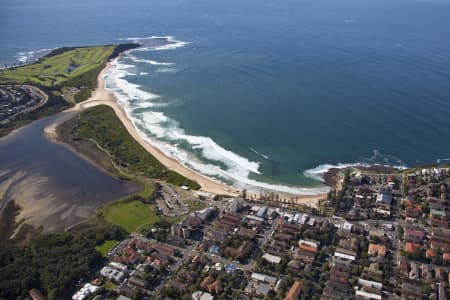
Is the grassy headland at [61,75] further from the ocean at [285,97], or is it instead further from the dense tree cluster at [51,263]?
the dense tree cluster at [51,263]

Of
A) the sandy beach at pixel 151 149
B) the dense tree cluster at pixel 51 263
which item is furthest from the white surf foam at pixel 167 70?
the dense tree cluster at pixel 51 263

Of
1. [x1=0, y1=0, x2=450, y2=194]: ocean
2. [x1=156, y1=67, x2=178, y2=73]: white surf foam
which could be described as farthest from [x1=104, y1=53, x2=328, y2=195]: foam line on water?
[x1=156, y1=67, x2=178, y2=73]: white surf foam

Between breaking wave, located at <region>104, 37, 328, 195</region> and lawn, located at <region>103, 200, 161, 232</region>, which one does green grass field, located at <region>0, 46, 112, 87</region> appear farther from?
lawn, located at <region>103, 200, 161, 232</region>

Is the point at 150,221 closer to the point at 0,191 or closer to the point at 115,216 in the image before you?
the point at 115,216

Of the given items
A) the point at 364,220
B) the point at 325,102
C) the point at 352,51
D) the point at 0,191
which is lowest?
the point at 0,191

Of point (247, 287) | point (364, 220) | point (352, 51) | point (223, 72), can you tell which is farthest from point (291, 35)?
point (247, 287)

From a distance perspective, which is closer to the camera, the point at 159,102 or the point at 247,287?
the point at 247,287
